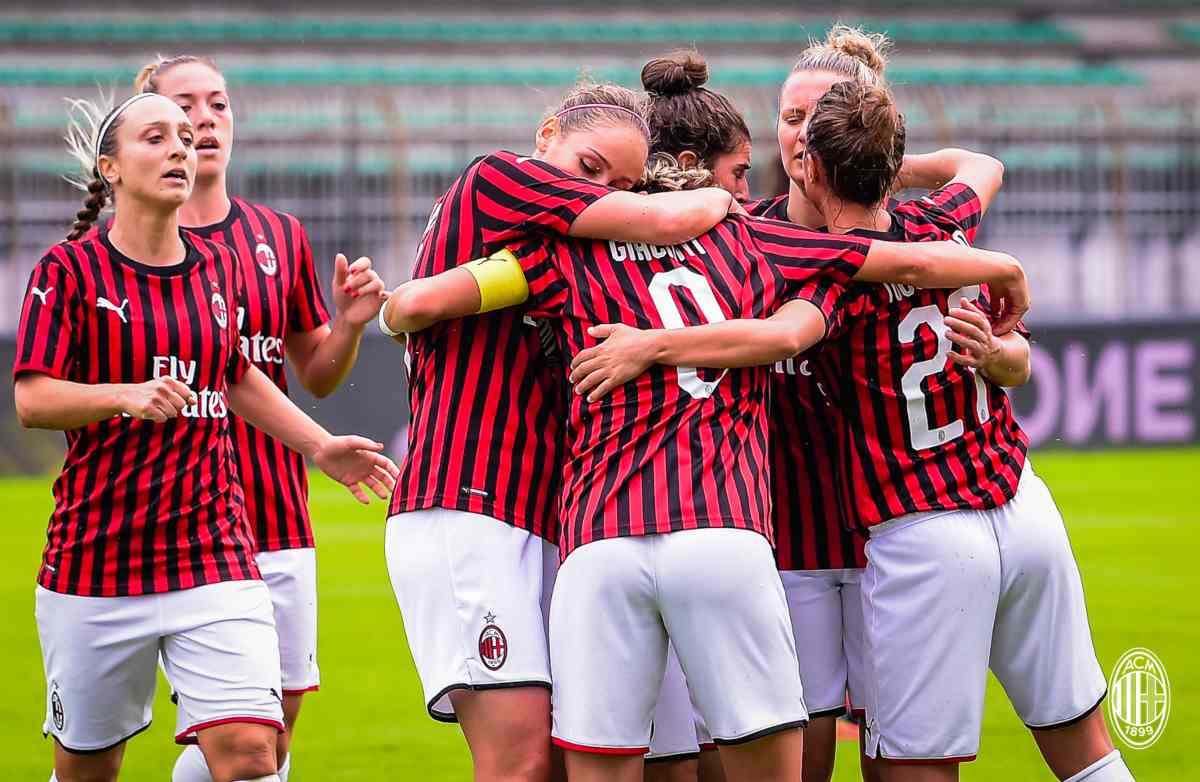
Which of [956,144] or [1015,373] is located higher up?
[956,144]

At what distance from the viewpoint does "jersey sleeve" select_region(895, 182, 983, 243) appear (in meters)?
3.64

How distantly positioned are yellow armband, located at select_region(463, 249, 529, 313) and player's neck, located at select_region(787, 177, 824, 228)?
0.89m

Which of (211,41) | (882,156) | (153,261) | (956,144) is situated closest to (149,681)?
(153,261)

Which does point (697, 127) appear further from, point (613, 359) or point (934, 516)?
point (934, 516)

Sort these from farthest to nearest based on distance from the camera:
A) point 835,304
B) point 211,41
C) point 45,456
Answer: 1. point 211,41
2. point 45,456
3. point 835,304

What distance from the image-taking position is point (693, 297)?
129 inches

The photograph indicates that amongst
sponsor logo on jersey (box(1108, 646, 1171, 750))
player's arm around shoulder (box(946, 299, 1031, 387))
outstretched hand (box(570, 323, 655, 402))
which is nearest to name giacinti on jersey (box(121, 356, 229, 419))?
outstretched hand (box(570, 323, 655, 402))

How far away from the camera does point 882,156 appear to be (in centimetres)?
346

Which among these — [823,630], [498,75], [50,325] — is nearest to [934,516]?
[823,630]

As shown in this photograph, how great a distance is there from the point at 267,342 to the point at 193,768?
4.15ft

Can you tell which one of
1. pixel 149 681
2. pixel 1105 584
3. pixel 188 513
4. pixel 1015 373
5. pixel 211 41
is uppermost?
pixel 211 41

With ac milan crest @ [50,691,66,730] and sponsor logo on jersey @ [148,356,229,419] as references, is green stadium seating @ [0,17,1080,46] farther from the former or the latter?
ac milan crest @ [50,691,66,730]

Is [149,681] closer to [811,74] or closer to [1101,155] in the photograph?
[811,74]

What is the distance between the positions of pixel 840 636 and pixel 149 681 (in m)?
1.74
